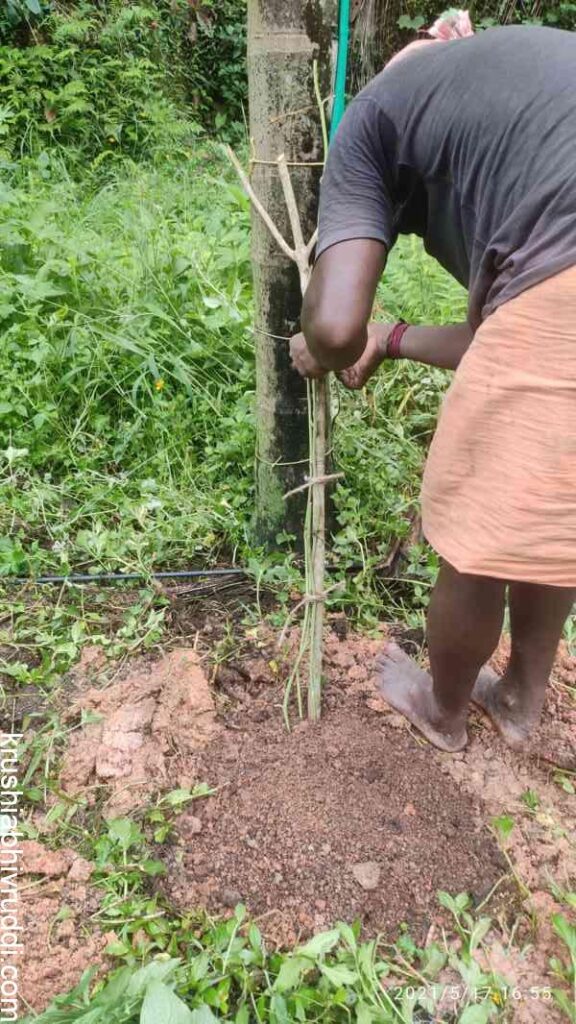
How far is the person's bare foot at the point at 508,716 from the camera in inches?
69.7

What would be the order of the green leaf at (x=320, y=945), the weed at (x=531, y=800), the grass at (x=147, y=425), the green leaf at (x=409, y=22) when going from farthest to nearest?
the green leaf at (x=409, y=22), the grass at (x=147, y=425), the weed at (x=531, y=800), the green leaf at (x=320, y=945)

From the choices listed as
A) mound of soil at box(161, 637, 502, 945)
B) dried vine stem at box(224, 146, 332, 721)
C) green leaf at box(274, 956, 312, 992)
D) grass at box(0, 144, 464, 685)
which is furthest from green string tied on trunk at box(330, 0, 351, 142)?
green leaf at box(274, 956, 312, 992)

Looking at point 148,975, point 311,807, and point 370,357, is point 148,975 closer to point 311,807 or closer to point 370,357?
point 311,807

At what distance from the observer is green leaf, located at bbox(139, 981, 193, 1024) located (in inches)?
45.0

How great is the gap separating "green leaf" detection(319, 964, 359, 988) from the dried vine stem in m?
0.59

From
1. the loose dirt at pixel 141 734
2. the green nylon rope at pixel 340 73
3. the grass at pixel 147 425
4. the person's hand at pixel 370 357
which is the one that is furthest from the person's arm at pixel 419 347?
the loose dirt at pixel 141 734

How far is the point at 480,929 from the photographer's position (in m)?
1.44

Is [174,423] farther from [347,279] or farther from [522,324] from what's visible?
[522,324]

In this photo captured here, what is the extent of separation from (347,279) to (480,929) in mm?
1285

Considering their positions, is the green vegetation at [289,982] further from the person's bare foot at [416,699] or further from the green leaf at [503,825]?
the person's bare foot at [416,699]

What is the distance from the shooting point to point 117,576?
88.1 inches

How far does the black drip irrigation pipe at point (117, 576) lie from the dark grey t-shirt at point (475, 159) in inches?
47.5

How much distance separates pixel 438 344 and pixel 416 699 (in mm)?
866

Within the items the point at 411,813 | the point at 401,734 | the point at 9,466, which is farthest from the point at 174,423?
the point at 411,813
